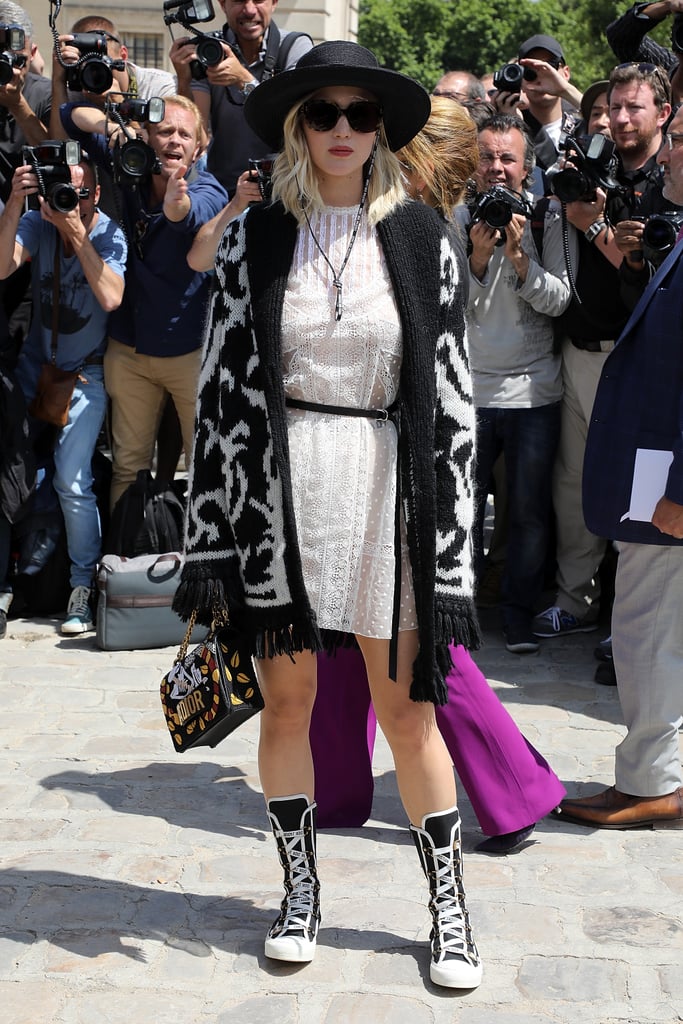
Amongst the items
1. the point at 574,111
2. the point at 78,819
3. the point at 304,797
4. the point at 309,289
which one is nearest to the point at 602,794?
the point at 304,797

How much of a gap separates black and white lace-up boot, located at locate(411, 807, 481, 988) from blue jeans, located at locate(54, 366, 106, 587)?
346 centimetres

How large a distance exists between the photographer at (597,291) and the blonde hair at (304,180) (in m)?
2.23

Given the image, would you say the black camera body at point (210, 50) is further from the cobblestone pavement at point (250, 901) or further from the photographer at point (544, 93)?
the cobblestone pavement at point (250, 901)

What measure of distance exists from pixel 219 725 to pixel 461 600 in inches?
28.0

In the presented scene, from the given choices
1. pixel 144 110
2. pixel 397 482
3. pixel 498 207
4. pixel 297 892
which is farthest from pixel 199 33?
pixel 297 892

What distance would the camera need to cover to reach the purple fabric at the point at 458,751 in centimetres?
381

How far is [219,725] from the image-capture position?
334 cm

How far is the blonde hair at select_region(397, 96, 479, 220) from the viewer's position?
3334 millimetres

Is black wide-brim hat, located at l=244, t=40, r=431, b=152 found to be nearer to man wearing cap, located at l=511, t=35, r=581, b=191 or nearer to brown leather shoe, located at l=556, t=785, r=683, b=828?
brown leather shoe, located at l=556, t=785, r=683, b=828

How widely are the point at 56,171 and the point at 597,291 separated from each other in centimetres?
243

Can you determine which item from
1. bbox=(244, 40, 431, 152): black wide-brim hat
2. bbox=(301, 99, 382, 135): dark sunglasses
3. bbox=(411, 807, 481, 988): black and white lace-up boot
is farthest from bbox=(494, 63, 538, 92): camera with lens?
bbox=(411, 807, 481, 988): black and white lace-up boot

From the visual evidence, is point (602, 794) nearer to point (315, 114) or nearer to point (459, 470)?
point (459, 470)

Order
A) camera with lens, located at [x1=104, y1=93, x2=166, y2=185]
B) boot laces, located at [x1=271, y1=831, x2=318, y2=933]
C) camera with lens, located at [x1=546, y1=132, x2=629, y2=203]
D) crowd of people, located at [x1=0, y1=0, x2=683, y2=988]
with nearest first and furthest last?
crowd of people, located at [x1=0, y1=0, x2=683, y2=988], boot laces, located at [x1=271, y1=831, x2=318, y2=933], camera with lens, located at [x1=546, y1=132, x2=629, y2=203], camera with lens, located at [x1=104, y1=93, x2=166, y2=185]

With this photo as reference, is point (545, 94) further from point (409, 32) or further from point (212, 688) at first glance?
point (409, 32)
